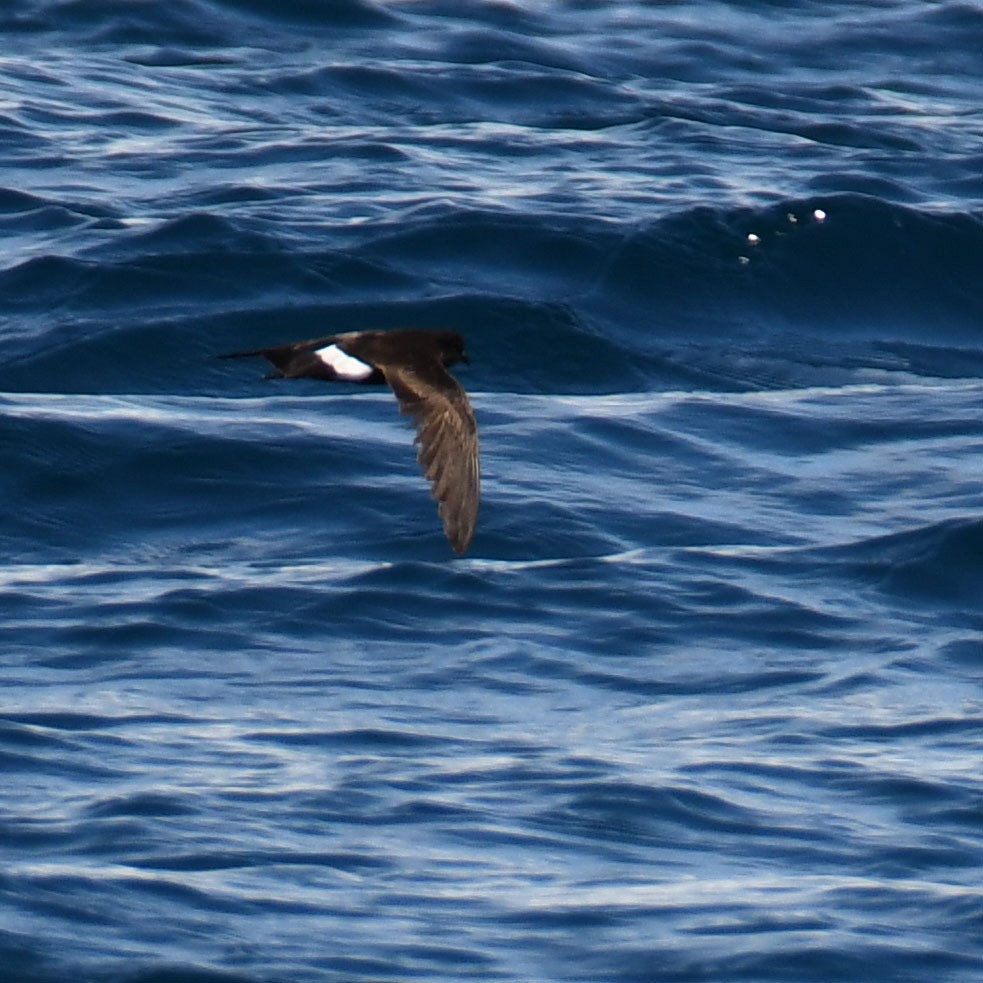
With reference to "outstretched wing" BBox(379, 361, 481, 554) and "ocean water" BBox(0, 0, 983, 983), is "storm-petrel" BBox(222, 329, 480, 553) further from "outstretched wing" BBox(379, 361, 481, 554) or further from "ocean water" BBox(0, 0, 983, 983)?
"ocean water" BBox(0, 0, 983, 983)

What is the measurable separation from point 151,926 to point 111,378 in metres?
5.36

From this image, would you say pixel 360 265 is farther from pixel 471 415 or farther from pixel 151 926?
pixel 151 926

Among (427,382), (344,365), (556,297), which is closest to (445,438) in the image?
(427,382)

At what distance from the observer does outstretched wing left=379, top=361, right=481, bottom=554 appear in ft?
24.3

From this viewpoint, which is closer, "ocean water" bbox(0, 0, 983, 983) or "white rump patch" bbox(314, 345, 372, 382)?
"ocean water" bbox(0, 0, 983, 983)

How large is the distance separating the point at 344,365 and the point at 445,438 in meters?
0.53

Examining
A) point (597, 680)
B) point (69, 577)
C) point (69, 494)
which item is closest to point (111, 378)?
point (69, 494)

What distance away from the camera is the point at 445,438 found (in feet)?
25.2

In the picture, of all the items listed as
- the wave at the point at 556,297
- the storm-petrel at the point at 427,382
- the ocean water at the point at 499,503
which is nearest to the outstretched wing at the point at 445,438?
the storm-petrel at the point at 427,382

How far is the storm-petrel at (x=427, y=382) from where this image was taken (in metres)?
7.53

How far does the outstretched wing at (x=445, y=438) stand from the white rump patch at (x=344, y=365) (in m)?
0.08

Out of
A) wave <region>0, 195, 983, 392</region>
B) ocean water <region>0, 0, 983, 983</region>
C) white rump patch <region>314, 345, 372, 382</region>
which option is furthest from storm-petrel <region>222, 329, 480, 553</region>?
wave <region>0, 195, 983, 392</region>

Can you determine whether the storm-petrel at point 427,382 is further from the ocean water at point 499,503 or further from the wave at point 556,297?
the wave at point 556,297

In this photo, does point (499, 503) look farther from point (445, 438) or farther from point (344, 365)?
point (445, 438)
